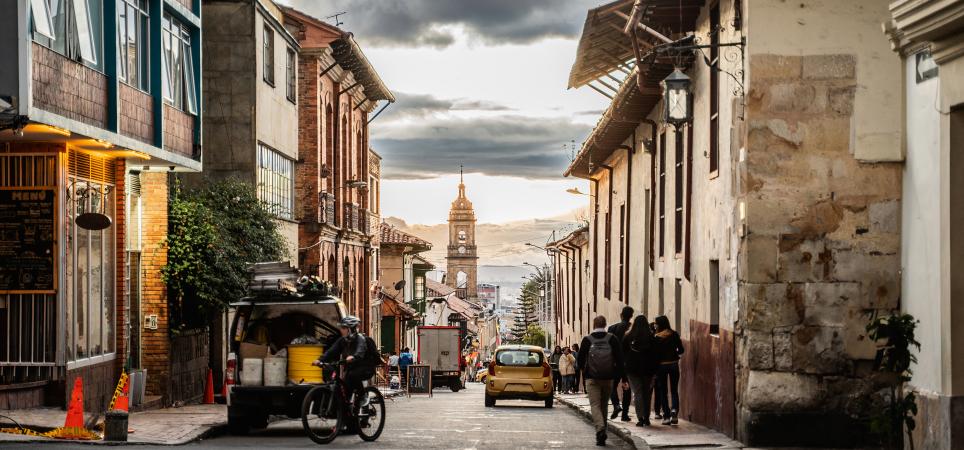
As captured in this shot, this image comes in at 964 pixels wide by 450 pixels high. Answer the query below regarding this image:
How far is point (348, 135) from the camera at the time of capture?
144 ft

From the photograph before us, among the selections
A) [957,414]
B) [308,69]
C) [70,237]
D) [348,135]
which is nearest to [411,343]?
[348,135]

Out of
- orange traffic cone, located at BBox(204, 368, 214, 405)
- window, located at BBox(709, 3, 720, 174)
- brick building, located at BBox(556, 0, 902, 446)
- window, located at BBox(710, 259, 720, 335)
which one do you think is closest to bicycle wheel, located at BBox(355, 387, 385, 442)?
brick building, located at BBox(556, 0, 902, 446)

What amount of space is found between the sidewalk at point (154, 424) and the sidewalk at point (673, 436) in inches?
219

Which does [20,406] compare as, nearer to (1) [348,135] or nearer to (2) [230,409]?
(2) [230,409]

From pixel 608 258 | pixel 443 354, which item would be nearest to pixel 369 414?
pixel 608 258

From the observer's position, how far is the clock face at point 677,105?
16953 mm

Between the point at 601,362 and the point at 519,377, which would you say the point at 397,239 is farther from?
the point at 601,362

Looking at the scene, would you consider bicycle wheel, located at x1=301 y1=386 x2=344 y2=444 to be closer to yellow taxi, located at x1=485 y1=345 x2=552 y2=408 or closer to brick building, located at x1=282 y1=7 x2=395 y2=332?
yellow taxi, located at x1=485 y1=345 x2=552 y2=408

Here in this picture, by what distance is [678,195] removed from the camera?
915 inches

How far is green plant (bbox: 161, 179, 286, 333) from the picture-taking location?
23750 millimetres

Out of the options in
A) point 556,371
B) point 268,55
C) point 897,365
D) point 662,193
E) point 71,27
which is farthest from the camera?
point 556,371

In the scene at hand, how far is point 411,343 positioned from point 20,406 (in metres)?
56.7

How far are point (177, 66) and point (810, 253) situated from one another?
12.3 metres

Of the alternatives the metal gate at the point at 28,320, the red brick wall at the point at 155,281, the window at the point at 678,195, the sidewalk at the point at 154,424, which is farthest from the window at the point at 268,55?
the metal gate at the point at 28,320
